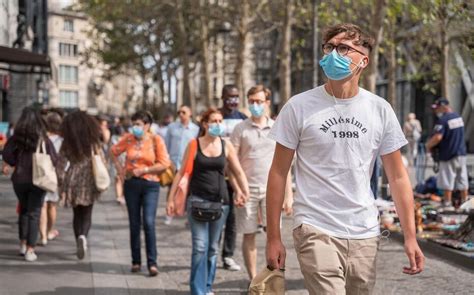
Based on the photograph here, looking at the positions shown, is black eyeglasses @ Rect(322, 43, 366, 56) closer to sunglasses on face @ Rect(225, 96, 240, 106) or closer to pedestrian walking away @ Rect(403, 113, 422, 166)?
sunglasses on face @ Rect(225, 96, 240, 106)

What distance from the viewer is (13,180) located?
9.23 metres

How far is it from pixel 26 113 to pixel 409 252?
6.46 metres

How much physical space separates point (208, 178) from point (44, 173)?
2.82m

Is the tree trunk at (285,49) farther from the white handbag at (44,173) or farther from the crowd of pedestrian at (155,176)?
the white handbag at (44,173)

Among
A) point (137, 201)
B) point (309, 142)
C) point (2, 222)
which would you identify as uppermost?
point (309, 142)

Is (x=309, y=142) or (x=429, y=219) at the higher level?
(x=309, y=142)

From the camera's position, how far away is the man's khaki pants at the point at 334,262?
Answer: 12.7ft

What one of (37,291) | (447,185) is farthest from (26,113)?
(447,185)

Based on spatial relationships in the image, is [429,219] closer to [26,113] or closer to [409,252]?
[26,113]

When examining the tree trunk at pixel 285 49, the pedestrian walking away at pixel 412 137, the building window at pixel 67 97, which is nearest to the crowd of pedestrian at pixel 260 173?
the tree trunk at pixel 285 49

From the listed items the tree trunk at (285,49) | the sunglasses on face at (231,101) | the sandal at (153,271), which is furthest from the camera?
the tree trunk at (285,49)

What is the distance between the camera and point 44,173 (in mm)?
9156

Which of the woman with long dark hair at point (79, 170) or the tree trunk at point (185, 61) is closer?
the woman with long dark hair at point (79, 170)

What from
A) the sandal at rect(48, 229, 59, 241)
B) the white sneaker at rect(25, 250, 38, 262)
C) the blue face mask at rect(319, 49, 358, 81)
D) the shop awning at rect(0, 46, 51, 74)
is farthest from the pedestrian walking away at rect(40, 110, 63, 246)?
the blue face mask at rect(319, 49, 358, 81)
